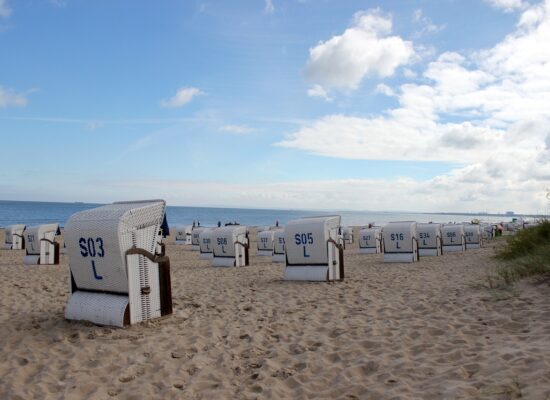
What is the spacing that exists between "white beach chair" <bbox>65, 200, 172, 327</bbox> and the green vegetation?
6.17 m

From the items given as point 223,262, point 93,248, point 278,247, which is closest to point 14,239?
point 223,262

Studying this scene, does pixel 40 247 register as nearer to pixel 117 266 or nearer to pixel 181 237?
pixel 117 266

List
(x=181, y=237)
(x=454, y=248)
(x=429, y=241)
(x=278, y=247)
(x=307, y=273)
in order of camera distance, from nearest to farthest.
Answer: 1. (x=307, y=273)
2. (x=278, y=247)
3. (x=429, y=241)
4. (x=454, y=248)
5. (x=181, y=237)

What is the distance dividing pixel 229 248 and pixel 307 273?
5.85m

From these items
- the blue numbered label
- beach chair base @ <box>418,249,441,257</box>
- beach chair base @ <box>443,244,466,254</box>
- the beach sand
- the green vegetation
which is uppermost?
the blue numbered label

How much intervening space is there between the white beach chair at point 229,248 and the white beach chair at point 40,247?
5.73 metres

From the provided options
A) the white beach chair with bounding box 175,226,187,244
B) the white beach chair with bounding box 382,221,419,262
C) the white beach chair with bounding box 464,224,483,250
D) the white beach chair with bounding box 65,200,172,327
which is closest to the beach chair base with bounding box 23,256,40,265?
the white beach chair with bounding box 65,200,172,327

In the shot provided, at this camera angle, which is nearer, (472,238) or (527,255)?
(527,255)

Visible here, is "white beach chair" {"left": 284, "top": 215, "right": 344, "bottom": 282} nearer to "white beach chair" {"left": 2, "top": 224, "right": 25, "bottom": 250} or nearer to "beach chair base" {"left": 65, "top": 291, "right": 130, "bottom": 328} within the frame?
"beach chair base" {"left": 65, "top": 291, "right": 130, "bottom": 328}

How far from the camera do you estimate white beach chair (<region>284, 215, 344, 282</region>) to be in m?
10.6

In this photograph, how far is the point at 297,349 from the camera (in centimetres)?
527

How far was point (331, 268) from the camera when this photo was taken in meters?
10.7

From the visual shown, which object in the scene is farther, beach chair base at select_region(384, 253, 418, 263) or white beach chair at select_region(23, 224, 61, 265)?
beach chair base at select_region(384, 253, 418, 263)

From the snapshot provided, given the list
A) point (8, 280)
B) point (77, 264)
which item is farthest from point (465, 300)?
point (8, 280)
